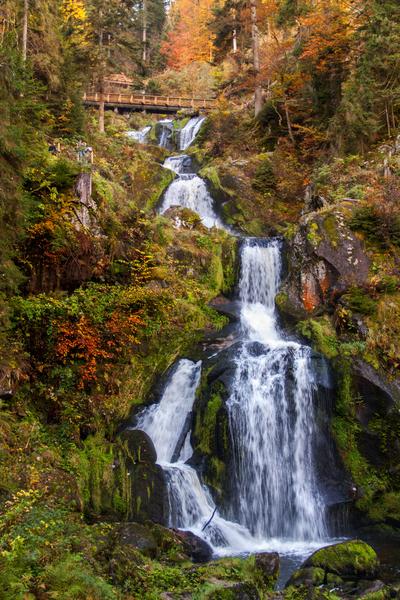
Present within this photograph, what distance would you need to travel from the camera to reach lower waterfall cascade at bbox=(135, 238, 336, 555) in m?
9.88

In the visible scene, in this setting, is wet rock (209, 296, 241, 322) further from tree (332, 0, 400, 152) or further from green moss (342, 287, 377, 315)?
tree (332, 0, 400, 152)

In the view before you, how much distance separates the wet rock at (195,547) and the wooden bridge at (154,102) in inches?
1280

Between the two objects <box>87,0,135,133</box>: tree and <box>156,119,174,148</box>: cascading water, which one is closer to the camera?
<box>87,0,135,133</box>: tree

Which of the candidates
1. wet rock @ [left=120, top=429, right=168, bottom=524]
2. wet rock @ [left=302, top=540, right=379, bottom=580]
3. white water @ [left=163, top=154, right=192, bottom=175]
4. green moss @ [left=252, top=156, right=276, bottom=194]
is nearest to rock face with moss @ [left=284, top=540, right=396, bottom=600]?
wet rock @ [left=302, top=540, right=379, bottom=580]

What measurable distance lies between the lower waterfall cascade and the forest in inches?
1.9

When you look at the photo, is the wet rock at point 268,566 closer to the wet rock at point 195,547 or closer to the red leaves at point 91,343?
the wet rock at point 195,547

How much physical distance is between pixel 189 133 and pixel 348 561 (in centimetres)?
2930

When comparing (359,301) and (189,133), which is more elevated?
(189,133)

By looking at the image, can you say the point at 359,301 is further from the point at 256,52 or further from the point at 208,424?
the point at 256,52

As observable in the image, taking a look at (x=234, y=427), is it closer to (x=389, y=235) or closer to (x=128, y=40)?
(x=389, y=235)

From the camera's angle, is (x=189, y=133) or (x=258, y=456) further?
(x=189, y=133)

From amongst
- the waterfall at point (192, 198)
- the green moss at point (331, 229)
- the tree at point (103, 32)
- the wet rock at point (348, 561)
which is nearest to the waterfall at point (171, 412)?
the wet rock at point (348, 561)

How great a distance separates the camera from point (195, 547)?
874 centimetres

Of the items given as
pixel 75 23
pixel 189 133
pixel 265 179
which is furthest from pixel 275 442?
pixel 189 133
